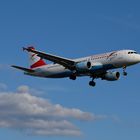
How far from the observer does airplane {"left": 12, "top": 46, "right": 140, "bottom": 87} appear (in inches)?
3076

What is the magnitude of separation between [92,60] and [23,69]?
46.1 ft

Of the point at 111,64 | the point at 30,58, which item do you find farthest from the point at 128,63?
the point at 30,58

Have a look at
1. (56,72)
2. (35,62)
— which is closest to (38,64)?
(35,62)

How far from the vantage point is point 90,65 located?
79625mm

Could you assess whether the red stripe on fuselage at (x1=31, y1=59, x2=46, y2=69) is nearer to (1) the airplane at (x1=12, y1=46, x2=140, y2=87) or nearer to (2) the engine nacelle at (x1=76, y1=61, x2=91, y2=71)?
(1) the airplane at (x1=12, y1=46, x2=140, y2=87)

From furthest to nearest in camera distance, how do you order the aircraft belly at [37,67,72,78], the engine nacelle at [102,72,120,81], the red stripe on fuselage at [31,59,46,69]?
the red stripe on fuselage at [31,59,46,69]
the engine nacelle at [102,72,120,81]
the aircraft belly at [37,67,72,78]

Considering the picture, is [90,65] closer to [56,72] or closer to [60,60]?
[60,60]

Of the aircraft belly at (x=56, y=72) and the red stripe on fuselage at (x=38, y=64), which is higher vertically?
the red stripe on fuselage at (x=38, y=64)

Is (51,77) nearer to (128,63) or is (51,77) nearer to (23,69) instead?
(23,69)

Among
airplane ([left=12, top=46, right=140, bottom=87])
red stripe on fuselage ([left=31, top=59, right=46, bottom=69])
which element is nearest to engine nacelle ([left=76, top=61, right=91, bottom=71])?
airplane ([left=12, top=46, right=140, bottom=87])

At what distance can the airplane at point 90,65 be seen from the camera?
256ft

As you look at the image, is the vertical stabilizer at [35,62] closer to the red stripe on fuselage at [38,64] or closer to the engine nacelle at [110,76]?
the red stripe on fuselage at [38,64]

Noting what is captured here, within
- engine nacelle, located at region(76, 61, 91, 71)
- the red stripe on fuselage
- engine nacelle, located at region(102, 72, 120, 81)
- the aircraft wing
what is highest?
the red stripe on fuselage

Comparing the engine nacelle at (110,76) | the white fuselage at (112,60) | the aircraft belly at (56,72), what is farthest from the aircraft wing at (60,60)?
the engine nacelle at (110,76)
